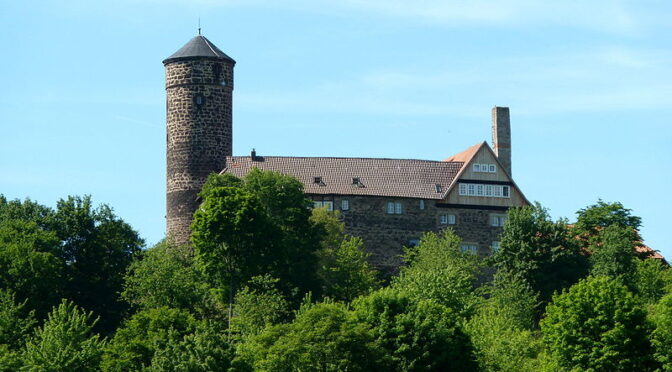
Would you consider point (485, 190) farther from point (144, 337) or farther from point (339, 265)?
point (144, 337)

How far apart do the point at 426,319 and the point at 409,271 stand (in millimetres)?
20284

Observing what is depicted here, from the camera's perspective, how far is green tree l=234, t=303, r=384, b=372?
252ft

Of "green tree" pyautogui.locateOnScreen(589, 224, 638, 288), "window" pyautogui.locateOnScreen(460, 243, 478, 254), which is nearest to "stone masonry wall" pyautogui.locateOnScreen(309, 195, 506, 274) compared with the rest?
"window" pyautogui.locateOnScreen(460, 243, 478, 254)

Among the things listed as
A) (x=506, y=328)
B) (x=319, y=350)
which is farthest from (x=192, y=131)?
(x=319, y=350)

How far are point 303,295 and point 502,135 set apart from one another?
80.6ft

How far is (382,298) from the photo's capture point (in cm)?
8181

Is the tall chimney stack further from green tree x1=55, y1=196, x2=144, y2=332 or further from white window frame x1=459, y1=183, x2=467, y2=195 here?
green tree x1=55, y1=196, x2=144, y2=332

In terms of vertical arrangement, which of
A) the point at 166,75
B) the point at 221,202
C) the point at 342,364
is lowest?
the point at 342,364

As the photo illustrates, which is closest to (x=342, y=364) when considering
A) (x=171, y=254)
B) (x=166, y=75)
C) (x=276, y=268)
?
(x=276, y=268)

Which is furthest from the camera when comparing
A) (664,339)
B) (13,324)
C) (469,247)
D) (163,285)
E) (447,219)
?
(447,219)

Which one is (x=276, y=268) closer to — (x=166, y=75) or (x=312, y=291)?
(x=312, y=291)

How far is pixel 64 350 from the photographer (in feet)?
265

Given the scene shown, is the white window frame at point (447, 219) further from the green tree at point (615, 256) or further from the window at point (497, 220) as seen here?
the green tree at point (615, 256)

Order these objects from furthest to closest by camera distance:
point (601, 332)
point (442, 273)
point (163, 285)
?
point (163, 285) → point (442, 273) → point (601, 332)
